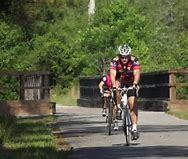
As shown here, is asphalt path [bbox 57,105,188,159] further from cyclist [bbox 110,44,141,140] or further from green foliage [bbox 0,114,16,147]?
green foliage [bbox 0,114,16,147]

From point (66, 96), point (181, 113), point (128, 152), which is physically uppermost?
point (66, 96)

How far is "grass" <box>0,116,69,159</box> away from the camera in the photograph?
11.9m

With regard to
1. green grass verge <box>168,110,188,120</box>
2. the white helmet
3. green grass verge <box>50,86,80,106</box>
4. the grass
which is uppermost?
the white helmet

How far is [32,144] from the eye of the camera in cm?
1419

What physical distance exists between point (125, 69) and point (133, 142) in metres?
1.39

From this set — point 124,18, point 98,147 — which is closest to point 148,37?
point 124,18

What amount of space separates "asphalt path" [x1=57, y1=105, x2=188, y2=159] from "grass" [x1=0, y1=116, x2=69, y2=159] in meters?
0.34

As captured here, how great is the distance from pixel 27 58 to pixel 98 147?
3321cm

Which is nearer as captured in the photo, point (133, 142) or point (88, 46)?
point (133, 142)

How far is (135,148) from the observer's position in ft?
44.5

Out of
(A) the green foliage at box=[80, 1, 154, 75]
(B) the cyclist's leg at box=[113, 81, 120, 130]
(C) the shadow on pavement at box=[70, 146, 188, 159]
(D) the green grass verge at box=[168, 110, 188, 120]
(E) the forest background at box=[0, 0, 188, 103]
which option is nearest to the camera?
(C) the shadow on pavement at box=[70, 146, 188, 159]

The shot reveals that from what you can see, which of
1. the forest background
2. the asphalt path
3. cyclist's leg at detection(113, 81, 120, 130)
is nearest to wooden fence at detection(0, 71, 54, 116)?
the asphalt path

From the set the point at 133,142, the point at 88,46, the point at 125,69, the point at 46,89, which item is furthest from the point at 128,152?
the point at 88,46

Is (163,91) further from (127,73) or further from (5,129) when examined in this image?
(127,73)
